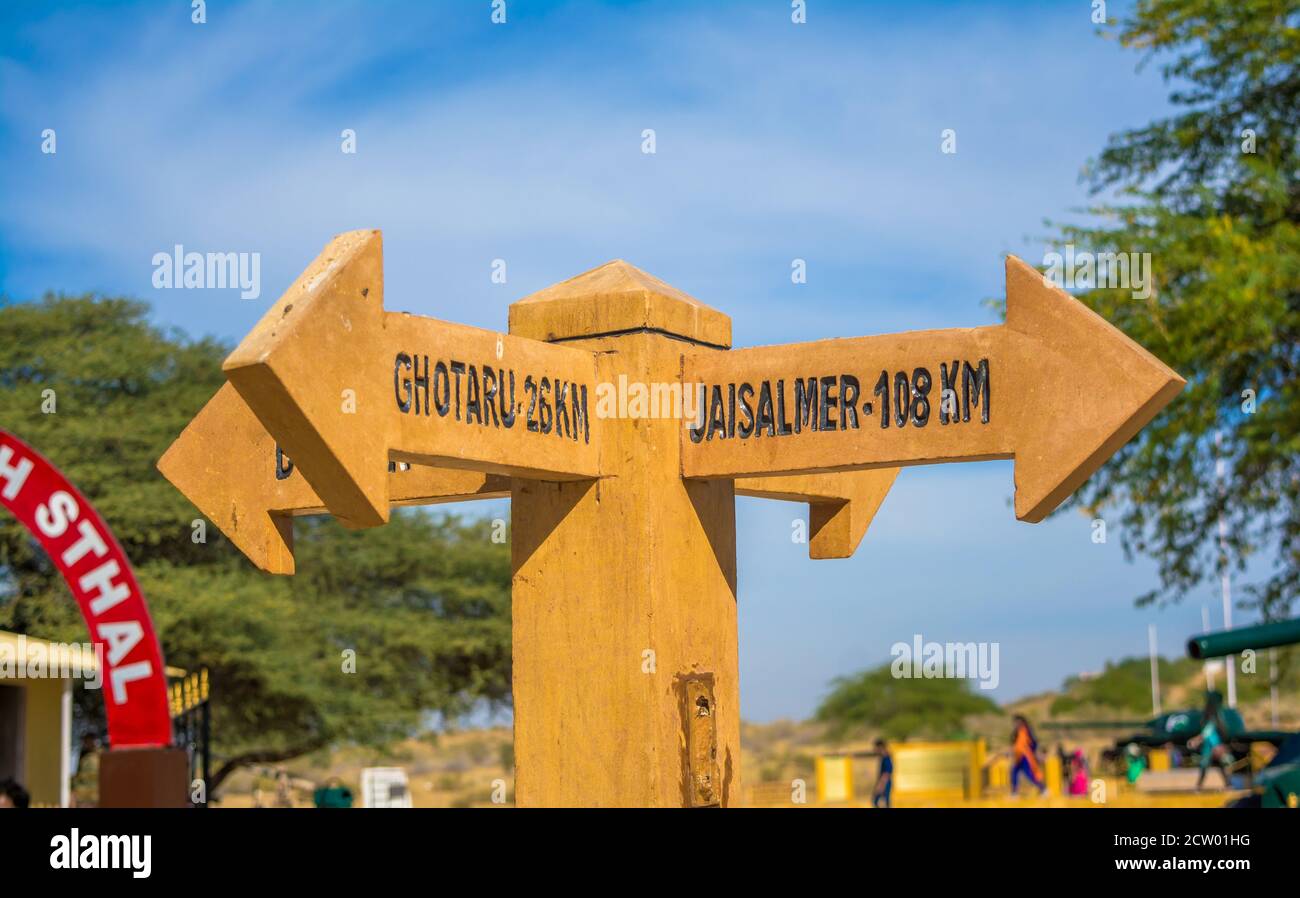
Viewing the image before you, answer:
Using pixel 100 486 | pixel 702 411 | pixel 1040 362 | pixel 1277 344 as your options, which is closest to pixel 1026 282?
pixel 1040 362

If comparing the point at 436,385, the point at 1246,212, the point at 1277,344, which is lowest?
the point at 436,385

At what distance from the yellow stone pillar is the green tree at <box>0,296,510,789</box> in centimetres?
2101

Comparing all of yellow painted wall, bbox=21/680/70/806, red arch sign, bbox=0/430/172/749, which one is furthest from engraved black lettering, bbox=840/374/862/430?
yellow painted wall, bbox=21/680/70/806

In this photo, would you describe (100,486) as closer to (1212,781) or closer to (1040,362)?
(1212,781)

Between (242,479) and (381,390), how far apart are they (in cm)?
131

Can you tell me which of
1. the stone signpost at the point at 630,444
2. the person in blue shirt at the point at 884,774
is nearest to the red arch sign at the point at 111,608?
the stone signpost at the point at 630,444

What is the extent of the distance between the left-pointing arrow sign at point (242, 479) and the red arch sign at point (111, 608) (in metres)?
1.87

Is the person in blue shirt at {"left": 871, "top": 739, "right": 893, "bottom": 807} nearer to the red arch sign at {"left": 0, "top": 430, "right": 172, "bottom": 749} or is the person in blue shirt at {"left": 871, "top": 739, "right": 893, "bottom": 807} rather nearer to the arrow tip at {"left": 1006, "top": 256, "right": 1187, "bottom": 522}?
the arrow tip at {"left": 1006, "top": 256, "right": 1187, "bottom": 522}

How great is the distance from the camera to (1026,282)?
14.8 ft

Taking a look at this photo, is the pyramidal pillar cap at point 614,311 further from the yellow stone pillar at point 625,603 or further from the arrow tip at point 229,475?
the arrow tip at point 229,475

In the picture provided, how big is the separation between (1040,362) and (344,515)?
184 centimetres
